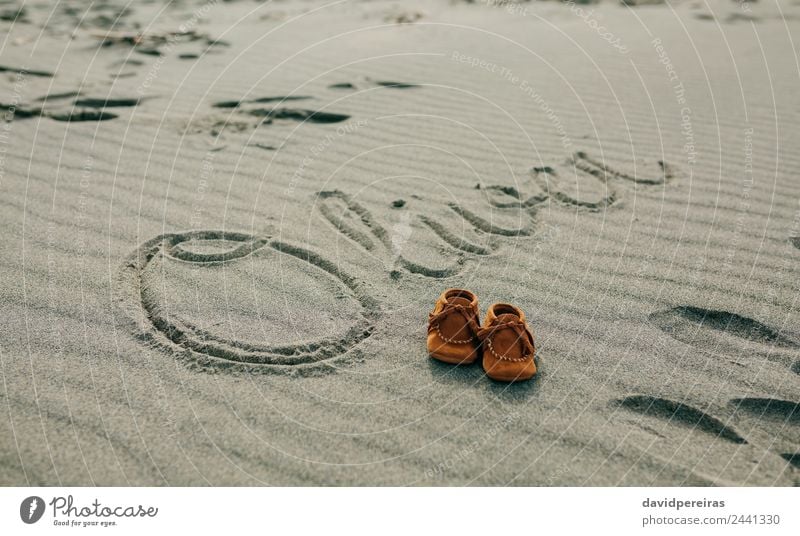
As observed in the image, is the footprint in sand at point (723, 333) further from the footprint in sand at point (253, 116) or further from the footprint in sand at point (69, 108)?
the footprint in sand at point (69, 108)

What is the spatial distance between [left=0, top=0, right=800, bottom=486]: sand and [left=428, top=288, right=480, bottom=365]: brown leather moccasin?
6cm

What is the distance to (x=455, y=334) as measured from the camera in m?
2.74

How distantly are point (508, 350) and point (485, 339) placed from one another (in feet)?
0.38

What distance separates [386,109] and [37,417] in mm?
3832

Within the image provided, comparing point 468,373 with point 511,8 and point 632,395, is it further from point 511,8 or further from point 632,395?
point 511,8

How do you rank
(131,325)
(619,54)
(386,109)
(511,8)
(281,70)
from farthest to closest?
1. (511,8)
2. (619,54)
3. (281,70)
4. (386,109)
5. (131,325)

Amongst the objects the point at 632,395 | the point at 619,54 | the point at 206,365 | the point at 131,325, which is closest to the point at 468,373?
the point at 632,395

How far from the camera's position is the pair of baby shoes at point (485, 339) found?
2650mm

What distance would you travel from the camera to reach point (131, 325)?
288 centimetres

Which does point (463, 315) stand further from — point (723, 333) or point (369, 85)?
point (369, 85)

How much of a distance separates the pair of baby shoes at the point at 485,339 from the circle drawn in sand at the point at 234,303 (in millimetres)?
376

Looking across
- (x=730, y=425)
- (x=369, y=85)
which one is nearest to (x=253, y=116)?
(x=369, y=85)

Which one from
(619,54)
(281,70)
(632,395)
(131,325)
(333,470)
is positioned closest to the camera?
(333,470)

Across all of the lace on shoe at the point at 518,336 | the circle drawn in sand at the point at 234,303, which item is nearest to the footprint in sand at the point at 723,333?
the lace on shoe at the point at 518,336
